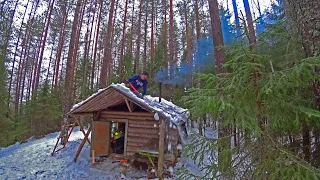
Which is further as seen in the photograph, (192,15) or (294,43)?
(192,15)

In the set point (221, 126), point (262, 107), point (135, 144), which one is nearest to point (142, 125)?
point (135, 144)

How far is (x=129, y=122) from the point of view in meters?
9.68

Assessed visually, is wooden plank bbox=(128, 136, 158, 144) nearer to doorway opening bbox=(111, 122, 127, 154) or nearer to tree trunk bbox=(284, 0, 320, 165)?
doorway opening bbox=(111, 122, 127, 154)

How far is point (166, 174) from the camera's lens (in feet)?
26.2

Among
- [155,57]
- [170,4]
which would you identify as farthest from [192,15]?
[155,57]

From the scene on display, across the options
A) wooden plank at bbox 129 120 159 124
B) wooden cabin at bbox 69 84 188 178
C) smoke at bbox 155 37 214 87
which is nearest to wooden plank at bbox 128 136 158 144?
wooden cabin at bbox 69 84 188 178

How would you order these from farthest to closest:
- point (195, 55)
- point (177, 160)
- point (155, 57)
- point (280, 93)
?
1. point (195, 55)
2. point (155, 57)
3. point (177, 160)
4. point (280, 93)

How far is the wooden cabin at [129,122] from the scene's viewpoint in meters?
8.09

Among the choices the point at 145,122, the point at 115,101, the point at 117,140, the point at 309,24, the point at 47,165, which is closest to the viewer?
the point at 309,24

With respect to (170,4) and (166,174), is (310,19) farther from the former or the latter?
(170,4)

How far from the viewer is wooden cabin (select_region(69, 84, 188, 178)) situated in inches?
318

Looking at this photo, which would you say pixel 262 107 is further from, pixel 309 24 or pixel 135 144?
pixel 135 144

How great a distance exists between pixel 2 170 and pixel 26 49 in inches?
650

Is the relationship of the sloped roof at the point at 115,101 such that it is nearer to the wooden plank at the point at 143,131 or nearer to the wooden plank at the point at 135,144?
the wooden plank at the point at 143,131
